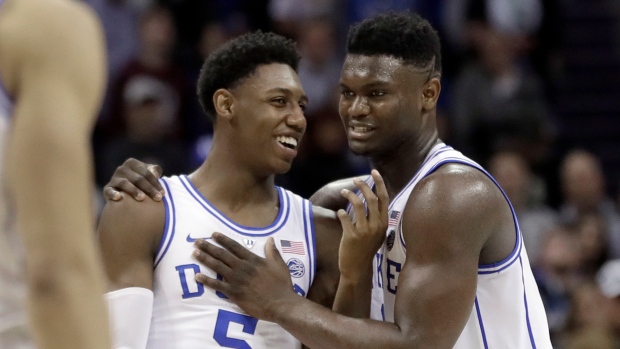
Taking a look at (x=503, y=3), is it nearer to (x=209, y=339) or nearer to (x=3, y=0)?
(x=209, y=339)

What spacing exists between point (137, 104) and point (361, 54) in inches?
193

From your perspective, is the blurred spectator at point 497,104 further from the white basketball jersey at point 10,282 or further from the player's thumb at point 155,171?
the white basketball jersey at point 10,282

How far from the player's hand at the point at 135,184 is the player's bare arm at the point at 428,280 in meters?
0.38

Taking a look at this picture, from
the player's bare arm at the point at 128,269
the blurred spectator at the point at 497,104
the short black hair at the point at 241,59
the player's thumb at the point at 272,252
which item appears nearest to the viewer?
the player's bare arm at the point at 128,269

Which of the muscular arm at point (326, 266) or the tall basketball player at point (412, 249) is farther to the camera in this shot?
the muscular arm at point (326, 266)

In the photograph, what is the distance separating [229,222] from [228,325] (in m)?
0.44

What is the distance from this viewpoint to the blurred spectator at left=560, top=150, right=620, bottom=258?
8609 mm

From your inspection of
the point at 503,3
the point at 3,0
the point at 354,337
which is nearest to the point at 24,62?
the point at 3,0

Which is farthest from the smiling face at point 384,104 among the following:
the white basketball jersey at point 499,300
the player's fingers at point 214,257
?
the player's fingers at point 214,257

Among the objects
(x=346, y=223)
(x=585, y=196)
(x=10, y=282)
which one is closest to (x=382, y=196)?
(x=346, y=223)

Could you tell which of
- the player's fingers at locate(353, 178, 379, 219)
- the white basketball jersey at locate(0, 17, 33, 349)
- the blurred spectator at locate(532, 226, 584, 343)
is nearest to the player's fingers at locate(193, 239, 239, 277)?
the player's fingers at locate(353, 178, 379, 219)

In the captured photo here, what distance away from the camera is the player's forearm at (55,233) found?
5.43 feet

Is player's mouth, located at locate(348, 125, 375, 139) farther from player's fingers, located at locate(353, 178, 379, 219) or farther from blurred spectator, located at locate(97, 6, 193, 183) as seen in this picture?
blurred spectator, located at locate(97, 6, 193, 183)

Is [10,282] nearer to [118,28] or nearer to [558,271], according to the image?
[558,271]
